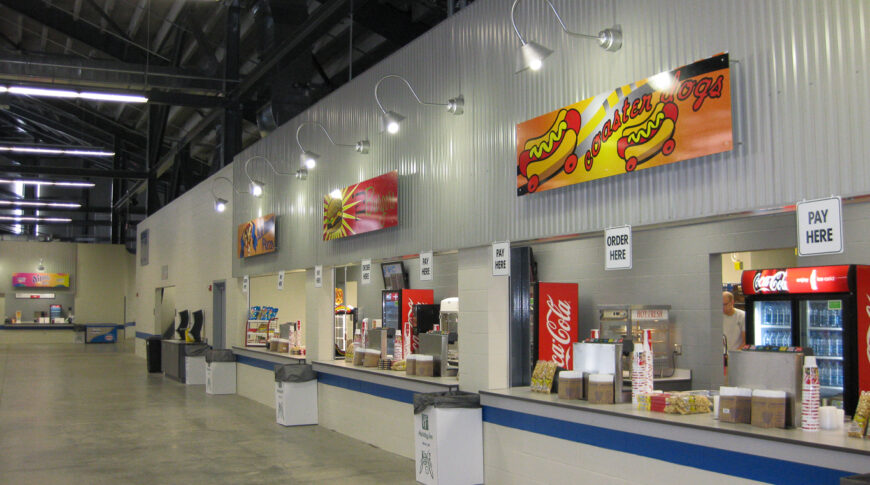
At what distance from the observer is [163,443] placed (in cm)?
880

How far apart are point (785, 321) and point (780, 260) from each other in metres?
2.16

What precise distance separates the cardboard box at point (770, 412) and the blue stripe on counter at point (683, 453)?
0.77 feet

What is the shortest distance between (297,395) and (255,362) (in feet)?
9.26

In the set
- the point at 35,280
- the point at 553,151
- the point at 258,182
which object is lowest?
the point at 35,280

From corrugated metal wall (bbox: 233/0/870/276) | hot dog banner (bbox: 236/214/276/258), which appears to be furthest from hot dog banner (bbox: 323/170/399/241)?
hot dog banner (bbox: 236/214/276/258)

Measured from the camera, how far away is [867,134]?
3672 millimetres

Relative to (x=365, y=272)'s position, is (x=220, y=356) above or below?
below

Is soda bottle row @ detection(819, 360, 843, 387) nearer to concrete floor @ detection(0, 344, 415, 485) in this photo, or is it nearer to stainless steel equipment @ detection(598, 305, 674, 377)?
stainless steel equipment @ detection(598, 305, 674, 377)

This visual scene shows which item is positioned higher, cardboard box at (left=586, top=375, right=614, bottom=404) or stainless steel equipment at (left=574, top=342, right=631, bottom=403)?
stainless steel equipment at (left=574, top=342, right=631, bottom=403)

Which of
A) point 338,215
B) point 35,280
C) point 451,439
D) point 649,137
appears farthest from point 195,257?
point 35,280

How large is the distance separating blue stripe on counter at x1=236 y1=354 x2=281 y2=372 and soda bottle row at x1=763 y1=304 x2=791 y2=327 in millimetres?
7033

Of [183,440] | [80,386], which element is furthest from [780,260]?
[80,386]

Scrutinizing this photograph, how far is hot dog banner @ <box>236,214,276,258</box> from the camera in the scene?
11.6m

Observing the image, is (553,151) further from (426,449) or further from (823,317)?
(823,317)
